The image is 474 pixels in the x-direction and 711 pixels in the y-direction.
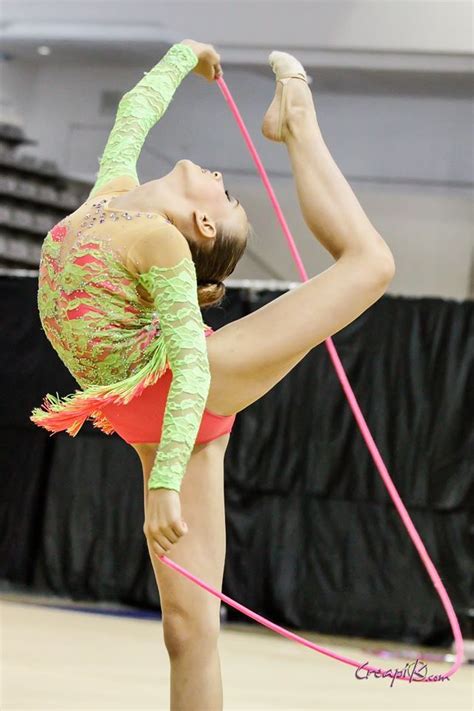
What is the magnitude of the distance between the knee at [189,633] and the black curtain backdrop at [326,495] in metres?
2.92

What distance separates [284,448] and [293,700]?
5.90 ft

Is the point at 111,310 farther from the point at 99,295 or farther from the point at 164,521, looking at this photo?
the point at 164,521

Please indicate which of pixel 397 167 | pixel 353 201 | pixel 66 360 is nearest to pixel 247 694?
pixel 66 360

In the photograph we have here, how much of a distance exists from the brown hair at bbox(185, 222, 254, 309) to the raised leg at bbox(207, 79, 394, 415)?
0.17 m

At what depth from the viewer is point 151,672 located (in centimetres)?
349

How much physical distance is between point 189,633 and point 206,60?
3.99 feet

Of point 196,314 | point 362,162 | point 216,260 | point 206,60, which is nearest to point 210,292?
point 216,260

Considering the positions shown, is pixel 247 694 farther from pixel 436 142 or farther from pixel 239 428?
pixel 436 142

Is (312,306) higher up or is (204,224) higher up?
(204,224)

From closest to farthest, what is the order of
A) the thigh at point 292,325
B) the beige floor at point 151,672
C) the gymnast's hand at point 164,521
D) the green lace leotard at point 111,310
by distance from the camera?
the gymnast's hand at point 164,521 → the green lace leotard at point 111,310 → the thigh at point 292,325 → the beige floor at point 151,672

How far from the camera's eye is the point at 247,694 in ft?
10.4

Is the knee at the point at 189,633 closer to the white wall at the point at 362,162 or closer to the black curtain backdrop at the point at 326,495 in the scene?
the black curtain backdrop at the point at 326,495

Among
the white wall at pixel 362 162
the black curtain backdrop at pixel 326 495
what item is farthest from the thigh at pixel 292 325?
the white wall at pixel 362 162

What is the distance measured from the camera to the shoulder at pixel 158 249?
1.74 metres
